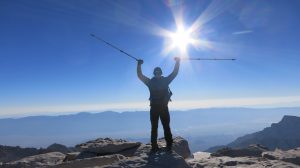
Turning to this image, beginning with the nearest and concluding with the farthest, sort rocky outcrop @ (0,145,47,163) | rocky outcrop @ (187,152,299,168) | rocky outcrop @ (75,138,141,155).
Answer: rocky outcrop @ (187,152,299,168), rocky outcrop @ (75,138,141,155), rocky outcrop @ (0,145,47,163)

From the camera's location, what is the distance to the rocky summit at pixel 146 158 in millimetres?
14859

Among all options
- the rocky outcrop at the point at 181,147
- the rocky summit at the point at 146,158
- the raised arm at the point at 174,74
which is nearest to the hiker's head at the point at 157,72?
the raised arm at the point at 174,74

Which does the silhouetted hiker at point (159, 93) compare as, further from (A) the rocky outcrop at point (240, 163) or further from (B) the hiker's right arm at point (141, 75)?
(A) the rocky outcrop at point (240, 163)

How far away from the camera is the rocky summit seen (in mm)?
14859

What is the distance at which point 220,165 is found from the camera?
18.2 m

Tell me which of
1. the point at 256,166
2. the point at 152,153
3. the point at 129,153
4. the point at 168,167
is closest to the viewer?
the point at 168,167

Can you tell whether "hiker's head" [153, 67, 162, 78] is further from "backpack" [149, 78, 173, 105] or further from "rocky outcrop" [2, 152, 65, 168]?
"rocky outcrop" [2, 152, 65, 168]

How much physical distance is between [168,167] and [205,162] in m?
5.01

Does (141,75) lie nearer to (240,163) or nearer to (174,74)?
(174,74)

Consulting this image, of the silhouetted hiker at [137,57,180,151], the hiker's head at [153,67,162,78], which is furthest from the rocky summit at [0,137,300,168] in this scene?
the hiker's head at [153,67,162,78]

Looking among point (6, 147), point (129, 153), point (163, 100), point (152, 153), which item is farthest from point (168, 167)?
point (6, 147)

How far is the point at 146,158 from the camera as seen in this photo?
49.9 ft

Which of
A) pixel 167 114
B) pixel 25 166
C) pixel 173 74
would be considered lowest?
pixel 25 166

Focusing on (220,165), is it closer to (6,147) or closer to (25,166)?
(25,166)
